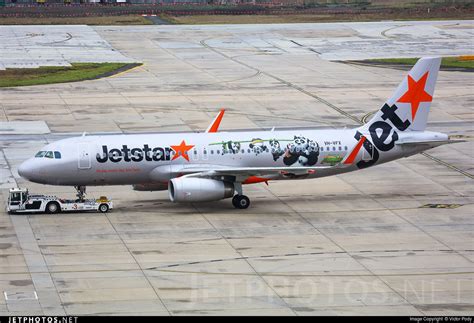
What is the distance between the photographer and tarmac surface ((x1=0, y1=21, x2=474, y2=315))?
1591 inches

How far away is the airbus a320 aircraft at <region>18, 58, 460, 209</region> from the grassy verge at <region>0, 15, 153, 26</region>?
90651mm

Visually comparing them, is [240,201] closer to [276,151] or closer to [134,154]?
[276,151]

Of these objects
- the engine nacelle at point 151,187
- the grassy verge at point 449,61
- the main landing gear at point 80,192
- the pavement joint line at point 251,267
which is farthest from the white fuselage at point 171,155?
the grassy verge at point 449,61

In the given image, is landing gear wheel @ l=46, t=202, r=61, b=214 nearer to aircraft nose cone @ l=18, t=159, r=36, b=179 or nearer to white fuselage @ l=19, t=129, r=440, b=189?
white fuselage @ l=19, t=129, r=440, b=189

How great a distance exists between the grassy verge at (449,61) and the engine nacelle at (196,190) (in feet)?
196

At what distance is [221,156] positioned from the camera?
56125 millimetres

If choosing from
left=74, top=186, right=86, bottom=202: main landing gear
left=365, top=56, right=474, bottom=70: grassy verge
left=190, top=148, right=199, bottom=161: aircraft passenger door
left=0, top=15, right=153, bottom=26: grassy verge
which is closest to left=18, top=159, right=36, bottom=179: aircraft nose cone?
left=74, top=186, right=86, bottom=202: main landing gear

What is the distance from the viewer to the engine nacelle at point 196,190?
53.8 meters

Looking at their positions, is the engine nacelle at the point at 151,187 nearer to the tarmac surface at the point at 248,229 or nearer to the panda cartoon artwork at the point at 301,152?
the tarmac surface at the point at 248,229

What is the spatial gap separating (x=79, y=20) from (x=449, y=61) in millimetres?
59792

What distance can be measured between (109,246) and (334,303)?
12.8 m

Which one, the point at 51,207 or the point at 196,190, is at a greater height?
the point at 196,190

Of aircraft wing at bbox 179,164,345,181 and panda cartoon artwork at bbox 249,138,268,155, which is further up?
panda cartoon artwork at bbox 249,138,268,155

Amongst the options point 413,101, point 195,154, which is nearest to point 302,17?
point 413,101
